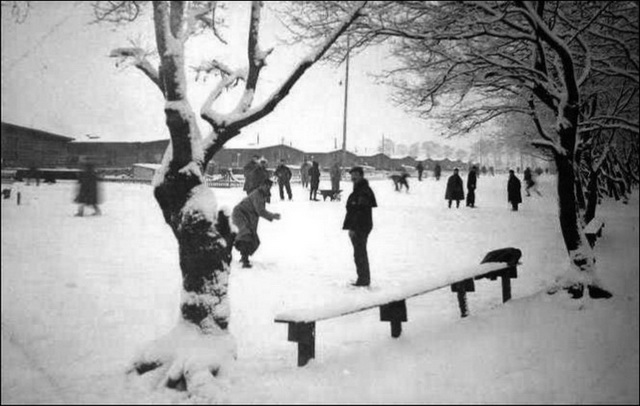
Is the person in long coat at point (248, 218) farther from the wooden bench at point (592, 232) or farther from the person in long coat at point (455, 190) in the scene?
the person in long coat at point (455, 190)

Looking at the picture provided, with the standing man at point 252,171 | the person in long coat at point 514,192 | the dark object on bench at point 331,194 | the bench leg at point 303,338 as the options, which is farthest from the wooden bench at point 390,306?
the dark object on bench at point 331,194

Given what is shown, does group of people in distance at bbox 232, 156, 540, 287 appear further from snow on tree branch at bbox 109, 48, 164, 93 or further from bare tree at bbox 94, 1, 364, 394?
snow on tree branch at bbox 109, 48, 164, 93

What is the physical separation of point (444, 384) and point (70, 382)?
334 cm

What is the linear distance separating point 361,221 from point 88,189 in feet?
12.9

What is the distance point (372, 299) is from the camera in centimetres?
466

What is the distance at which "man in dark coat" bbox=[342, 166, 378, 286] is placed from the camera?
7031 mm

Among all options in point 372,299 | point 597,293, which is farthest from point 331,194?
point 372,299

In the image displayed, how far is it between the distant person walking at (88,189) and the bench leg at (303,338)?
268 cm

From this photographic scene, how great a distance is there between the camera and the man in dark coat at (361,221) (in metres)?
7.03

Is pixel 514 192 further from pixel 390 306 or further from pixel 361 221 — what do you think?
pixel 390 306

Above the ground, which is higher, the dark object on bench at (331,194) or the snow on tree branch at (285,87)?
the snow on tree branch at (285,87)

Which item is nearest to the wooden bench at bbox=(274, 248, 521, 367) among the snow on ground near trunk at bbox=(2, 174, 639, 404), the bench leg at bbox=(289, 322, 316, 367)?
the bench leg at bbox=(289, 322, 316, 367)

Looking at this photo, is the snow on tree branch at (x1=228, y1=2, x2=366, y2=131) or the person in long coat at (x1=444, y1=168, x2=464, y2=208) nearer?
the snow on tree branch at (x1=228, y1=2, x2=366, y2=131)

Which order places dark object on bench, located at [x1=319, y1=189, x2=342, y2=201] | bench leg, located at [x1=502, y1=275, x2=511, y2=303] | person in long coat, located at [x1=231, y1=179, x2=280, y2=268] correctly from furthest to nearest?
1. dark object on bench, located at [x1=319, y1=189, x2=342, y2=201]
2. person in long coat, located at [x1=231, y1=179, x2=280, y2=268]
3. bench leg, located at [x1=502, y1=275, x2=511, y2=303]
